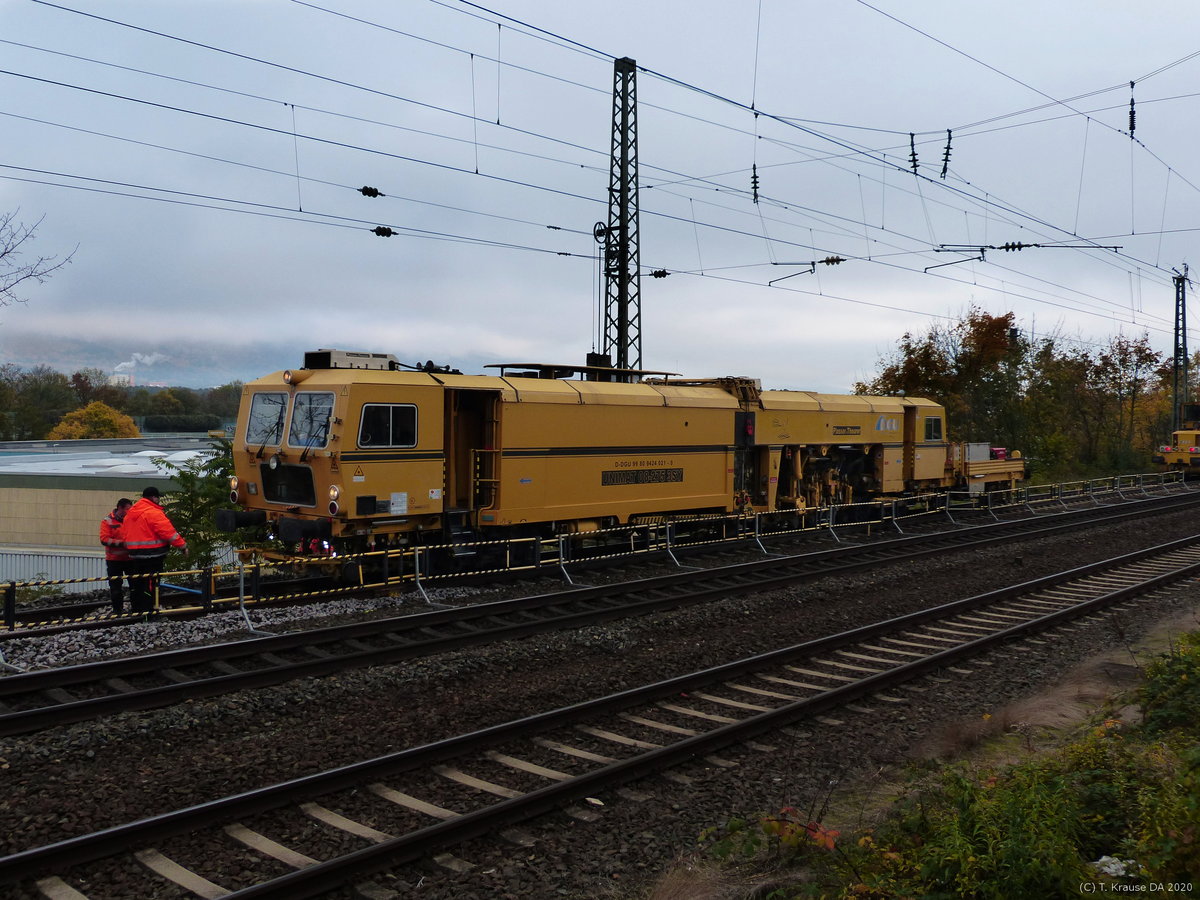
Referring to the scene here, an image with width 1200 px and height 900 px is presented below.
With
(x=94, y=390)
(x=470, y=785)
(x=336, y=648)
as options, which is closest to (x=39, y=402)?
(x=94, y=390)

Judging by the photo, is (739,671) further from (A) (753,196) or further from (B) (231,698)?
(A) (753,196)

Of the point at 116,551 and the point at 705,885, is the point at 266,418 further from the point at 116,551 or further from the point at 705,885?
the point at 705,885

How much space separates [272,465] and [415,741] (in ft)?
23.2

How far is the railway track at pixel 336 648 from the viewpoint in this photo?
25.8ft

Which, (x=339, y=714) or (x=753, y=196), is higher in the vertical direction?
(x=753, y=196)

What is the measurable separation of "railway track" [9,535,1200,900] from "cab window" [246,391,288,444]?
751cm

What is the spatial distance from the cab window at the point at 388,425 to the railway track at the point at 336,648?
2766 millimetres

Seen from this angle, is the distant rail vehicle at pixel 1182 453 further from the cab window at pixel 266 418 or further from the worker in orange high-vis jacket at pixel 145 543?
the worker in orange high-vis jacket at pixel 145 543

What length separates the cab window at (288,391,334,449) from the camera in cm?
1234

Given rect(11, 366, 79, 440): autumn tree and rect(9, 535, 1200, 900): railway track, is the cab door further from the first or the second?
rect(11, 366, 79, 440): autumn tree

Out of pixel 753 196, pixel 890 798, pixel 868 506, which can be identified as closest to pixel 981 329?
Result: pixel 868 506

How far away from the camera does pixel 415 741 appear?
720cm

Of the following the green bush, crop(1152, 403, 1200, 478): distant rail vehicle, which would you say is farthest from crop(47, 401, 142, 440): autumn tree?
the green bush

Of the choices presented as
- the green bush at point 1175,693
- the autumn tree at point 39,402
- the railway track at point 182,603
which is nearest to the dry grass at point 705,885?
the green bush at point 1175,693
